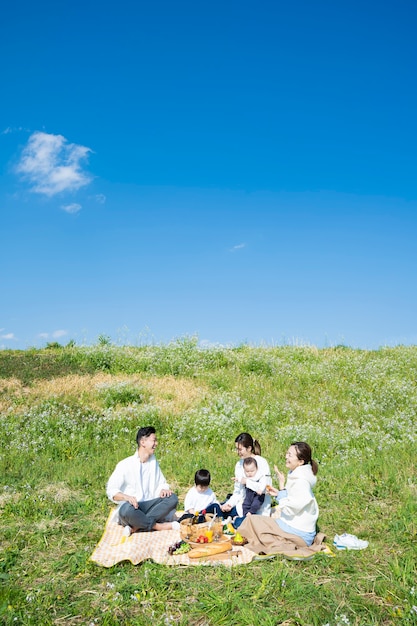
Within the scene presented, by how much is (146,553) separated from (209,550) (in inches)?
37.0

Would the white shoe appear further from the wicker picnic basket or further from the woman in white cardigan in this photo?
the wicker picnic basket

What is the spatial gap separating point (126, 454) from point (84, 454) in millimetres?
1170

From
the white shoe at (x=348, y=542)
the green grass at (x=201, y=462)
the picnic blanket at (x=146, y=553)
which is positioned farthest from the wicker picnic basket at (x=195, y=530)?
the white shoe at (x=348, y=542)

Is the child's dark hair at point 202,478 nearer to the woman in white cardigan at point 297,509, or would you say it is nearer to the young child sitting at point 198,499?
the young child sitting at point 198,499

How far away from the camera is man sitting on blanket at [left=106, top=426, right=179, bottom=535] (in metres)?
8.99

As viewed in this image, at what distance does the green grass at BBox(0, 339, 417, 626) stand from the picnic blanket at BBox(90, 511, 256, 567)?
147mm

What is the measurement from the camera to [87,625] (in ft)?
20.1

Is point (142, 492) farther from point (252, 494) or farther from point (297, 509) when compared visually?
point (297, 509)

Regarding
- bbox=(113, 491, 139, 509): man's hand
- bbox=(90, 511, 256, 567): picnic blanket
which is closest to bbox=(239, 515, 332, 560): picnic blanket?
bbox=(90, 511, 256, 567): picnic blanket

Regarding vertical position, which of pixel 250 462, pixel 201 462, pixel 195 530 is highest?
pixel 250 462

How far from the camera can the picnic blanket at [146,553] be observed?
7695 millimetres

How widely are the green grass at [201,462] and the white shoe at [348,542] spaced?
0.60 ft

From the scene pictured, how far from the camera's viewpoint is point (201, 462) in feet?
44.1

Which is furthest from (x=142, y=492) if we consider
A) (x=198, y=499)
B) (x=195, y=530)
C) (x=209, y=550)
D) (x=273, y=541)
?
(x=273, y=541)
